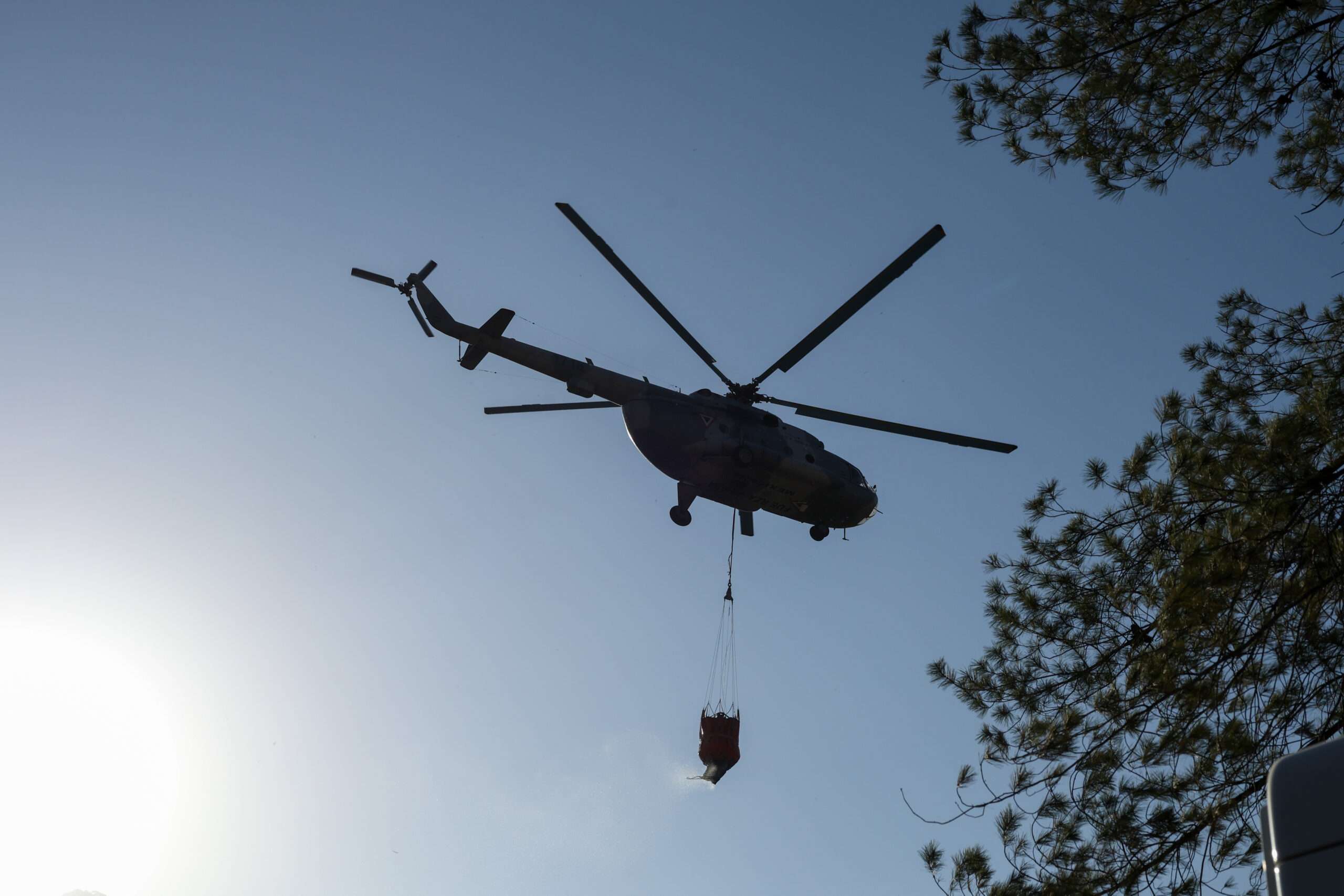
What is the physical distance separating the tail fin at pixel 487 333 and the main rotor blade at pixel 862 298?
343 centimetres

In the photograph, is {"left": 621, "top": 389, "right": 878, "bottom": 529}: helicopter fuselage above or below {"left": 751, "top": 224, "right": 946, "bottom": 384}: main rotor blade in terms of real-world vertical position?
below

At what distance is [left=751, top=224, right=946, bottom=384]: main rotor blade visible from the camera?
46.3 ft

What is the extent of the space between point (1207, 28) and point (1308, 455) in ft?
12.1

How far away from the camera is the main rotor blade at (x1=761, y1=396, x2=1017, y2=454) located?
14703 mm

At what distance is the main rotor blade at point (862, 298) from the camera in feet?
46.3

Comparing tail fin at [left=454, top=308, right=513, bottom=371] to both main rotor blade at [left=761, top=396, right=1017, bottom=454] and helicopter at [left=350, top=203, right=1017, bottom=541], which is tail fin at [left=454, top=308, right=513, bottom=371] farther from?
main rotor blade at [left=761, top=396, right=1017, bottom=454]

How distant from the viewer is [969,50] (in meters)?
9.88

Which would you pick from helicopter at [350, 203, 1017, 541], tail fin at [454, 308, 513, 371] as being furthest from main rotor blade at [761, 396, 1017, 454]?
tail fin at [454, 308, 513, 371]

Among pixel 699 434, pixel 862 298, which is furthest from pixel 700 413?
pixel 862 298

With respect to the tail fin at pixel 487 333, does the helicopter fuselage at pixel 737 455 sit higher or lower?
lower

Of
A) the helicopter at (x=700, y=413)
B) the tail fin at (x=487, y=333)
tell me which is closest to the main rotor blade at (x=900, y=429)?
the helicopter at (x=700, y=413)

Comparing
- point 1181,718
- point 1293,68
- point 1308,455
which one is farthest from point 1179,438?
point 1293,68

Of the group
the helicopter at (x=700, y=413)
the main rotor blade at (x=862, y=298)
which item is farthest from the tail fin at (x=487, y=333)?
the main rotor blade at (x=862, y=298)

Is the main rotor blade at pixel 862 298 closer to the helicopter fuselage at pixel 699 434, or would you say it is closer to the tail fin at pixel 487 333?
the helicopter fuselage at pixel 699 434
